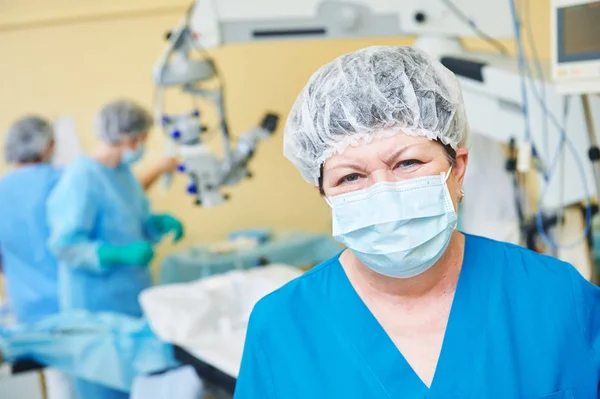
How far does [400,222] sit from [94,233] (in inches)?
71.5

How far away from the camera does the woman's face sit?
3.32 ft

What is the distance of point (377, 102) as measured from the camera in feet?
3.32

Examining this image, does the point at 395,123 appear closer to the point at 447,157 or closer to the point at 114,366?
the point at 447,157

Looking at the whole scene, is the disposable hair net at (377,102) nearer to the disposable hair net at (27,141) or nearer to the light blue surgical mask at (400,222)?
the light blue surgical mask at (400,222)

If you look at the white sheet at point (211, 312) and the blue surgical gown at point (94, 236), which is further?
the blue surgical gown at point (94, 236)

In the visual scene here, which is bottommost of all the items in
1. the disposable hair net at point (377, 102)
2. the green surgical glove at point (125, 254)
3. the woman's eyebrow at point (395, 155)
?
the green surgical glove at point (125, 254)

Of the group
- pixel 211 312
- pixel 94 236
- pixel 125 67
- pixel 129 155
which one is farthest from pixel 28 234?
pixel 125 67

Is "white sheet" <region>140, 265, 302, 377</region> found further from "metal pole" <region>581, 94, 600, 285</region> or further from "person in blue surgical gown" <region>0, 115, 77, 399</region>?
"metal pole" <region>581, 94, 600, 285</region>

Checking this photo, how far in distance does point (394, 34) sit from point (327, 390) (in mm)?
1149

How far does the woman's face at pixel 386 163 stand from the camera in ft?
3.32

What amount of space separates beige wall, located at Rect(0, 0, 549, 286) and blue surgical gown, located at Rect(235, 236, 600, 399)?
261 centimetres

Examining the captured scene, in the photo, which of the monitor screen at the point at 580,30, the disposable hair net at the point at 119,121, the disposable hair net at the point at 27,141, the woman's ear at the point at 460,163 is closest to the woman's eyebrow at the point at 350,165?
the woman's ear at the point at 460,163

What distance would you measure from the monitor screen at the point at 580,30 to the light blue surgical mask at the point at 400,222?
0.67 meters

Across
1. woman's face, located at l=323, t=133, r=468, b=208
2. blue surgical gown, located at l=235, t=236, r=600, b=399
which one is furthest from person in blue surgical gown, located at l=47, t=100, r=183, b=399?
woman's face, located at l=323, t=133, r=468, b=208
